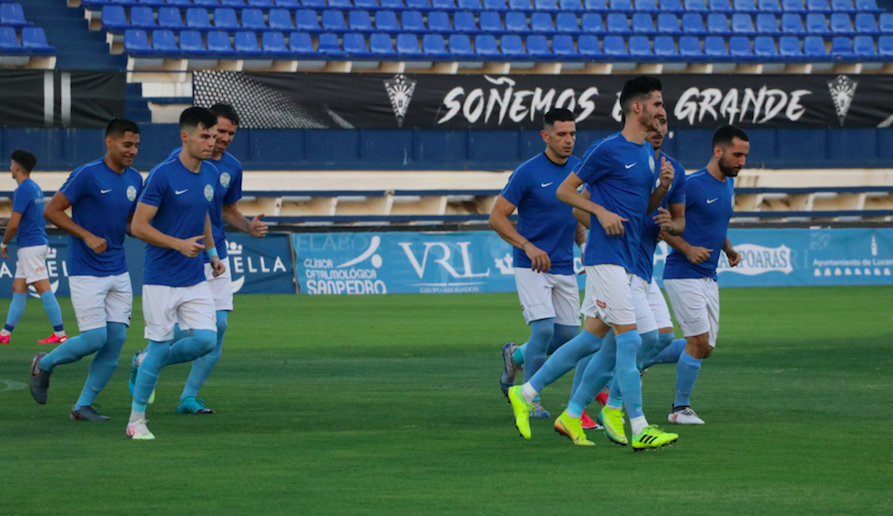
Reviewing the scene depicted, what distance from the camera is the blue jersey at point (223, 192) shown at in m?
9.66

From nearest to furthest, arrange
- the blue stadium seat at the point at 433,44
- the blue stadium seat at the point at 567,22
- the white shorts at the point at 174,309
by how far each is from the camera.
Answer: the white shorts at the point at 174,309, the blue stadium seat at the point at 433,44, the blue stadium seat at the point at 567,22

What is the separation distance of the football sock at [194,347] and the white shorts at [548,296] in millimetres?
2341

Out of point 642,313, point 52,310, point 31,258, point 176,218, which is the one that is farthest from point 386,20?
point 642,313

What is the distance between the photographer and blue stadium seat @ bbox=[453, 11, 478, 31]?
104 ft

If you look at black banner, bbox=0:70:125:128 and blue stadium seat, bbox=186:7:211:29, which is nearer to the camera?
black banner, bbox=0:70:125:128

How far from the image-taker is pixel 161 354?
8.26 meters

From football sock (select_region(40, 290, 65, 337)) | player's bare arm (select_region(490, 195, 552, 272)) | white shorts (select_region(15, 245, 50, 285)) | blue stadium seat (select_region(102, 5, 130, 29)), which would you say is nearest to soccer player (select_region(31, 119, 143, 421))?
player's bare arm (select_region(490, 195, 552, 272))

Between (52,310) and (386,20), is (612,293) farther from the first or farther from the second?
(386,20)

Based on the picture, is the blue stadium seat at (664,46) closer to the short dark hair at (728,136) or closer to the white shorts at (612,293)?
the short dark hair at (728,136)

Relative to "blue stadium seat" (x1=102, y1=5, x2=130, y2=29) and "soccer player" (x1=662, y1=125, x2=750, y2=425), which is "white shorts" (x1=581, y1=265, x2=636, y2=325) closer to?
"soccer player" (x1=662, y1=125, x2=750, y2=425)

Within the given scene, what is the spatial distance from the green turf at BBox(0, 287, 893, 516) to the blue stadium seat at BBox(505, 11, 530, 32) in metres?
18.6

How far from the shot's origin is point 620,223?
7344mm

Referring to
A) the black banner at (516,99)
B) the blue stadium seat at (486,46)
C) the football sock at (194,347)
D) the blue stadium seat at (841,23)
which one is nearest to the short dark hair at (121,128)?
the football sock at (194,347)

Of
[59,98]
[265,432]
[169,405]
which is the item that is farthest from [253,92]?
[265,432]
